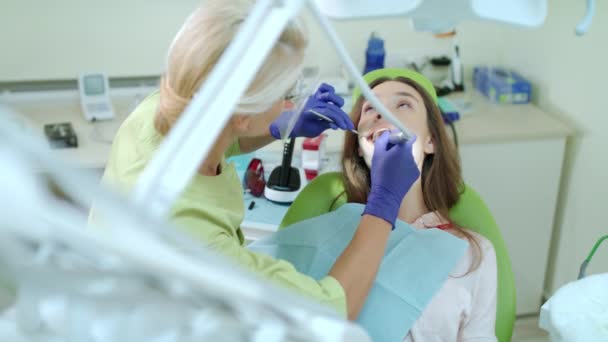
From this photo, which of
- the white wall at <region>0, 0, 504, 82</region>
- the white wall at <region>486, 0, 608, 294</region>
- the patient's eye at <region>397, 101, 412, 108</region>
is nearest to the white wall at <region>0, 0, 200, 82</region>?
the white wall at <region>0, 0, 504, 82</region>

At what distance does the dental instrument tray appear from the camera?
7.77 feet

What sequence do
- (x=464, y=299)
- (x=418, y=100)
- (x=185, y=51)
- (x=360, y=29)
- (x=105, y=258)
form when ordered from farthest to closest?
(x=360, y=29) < (x=418, y=100) < (x=464, y=299) < (x=185, y=51) < (x=105, y=258)

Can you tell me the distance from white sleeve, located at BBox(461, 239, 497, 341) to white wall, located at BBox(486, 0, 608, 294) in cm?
102

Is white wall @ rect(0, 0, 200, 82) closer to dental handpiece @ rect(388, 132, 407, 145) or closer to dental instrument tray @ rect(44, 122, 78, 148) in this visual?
dental instrument tray @ rect(44, 122, 78, 148)

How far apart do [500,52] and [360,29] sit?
2.17ft

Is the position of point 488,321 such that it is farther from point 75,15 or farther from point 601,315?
point 75,15

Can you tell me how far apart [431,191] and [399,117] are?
22 centimetres

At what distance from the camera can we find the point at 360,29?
111 inches

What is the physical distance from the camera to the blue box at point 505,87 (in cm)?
277

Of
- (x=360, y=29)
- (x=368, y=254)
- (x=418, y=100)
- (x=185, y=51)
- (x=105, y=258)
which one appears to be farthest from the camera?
(x=360, y=29)

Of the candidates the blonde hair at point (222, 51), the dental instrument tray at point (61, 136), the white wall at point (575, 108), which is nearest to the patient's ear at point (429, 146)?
the blonde hair at point (222, 51)

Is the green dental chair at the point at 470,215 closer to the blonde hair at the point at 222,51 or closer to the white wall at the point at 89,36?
the blonde hair at the point at 222,51

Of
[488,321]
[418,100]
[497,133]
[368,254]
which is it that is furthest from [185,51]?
[497,133]

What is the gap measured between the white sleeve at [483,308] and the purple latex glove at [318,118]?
1.57 feet
